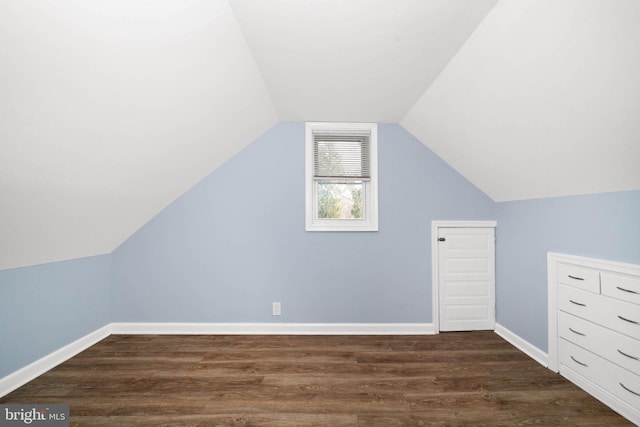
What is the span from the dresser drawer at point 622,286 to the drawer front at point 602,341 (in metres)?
0.27

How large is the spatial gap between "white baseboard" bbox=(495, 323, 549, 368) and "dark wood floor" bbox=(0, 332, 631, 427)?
0.11 meters

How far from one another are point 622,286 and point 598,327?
376mm

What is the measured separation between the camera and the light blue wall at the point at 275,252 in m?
3.04

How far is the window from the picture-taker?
3090mm

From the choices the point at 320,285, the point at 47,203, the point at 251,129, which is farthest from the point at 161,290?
the point at 251,129

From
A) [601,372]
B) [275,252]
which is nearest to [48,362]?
[275,252]

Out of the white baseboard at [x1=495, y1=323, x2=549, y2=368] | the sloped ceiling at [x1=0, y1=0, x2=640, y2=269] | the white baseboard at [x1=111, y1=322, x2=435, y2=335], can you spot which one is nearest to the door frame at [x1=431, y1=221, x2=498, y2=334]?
the white baseboard at [x1=111, y1=322, x2=435, y2=335]

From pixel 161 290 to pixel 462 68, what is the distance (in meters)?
3.62

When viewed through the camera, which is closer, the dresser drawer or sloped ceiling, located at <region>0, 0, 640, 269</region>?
sloped ceiling, located at <region>0, 0, 640, 269</region>

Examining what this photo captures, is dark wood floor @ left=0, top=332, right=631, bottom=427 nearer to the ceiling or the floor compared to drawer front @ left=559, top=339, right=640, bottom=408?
nearer to the floor

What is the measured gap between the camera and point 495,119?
205 centimetres

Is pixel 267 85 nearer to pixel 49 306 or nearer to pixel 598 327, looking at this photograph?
pixel 49 306

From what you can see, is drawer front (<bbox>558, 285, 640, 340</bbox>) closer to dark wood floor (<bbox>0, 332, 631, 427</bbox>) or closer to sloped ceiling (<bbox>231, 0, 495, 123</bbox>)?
dark wood floor (<bbox>0, 332, 631, 427</bbox>)

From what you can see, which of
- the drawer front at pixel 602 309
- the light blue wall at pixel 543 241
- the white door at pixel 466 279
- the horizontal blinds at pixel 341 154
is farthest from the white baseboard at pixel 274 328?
the horizontal blinds at pixel 341 154
